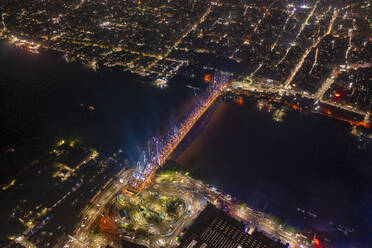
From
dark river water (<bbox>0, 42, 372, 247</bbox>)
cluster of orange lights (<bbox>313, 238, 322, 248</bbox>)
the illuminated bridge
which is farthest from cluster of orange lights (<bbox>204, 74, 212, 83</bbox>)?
cluster of orange lights (<bbox>313, 238, 322, 248</bbox>)

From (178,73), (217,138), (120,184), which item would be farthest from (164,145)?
(178,73)

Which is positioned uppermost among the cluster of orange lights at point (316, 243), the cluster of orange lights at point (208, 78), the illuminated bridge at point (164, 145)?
the cluster of orange lights at point (208, 78)

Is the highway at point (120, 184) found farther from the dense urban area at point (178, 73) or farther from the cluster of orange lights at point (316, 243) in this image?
the cluster of orange lights at point (316, 243)

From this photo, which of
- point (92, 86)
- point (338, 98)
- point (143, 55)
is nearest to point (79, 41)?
point (143, 55)

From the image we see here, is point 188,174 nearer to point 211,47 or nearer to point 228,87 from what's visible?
point 228,87

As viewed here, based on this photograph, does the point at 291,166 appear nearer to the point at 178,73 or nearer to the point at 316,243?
the point at 316,243

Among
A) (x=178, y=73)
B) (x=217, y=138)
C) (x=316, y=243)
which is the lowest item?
(x=316, y=243)

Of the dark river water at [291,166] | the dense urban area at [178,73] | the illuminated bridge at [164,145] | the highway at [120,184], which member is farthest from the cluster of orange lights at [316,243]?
the illuminated bridge at [164,145]
